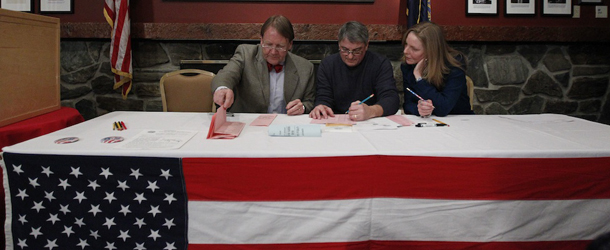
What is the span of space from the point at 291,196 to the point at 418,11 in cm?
255

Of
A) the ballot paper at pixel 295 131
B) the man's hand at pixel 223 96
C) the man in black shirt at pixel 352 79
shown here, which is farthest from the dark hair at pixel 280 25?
the ballot paper at pixel 295 131

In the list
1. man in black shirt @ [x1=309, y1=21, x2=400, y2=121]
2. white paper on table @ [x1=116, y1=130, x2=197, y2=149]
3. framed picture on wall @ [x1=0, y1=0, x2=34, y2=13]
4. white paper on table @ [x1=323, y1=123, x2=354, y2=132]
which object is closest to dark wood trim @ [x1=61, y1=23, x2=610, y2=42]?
framed picture on wall @ [x1=0, y1=0, x2=34, y2=13]

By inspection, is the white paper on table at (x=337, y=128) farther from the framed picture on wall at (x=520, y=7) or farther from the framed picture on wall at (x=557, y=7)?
the framed picture on wall at (x=557, y=7)

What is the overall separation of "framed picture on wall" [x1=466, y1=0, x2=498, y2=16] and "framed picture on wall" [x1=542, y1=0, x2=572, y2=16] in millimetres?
449

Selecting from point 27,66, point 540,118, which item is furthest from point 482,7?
point 27,66

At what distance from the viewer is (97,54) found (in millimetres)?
3307

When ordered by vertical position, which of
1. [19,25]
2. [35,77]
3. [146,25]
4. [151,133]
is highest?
[146,25]

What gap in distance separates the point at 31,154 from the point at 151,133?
364 millimetres

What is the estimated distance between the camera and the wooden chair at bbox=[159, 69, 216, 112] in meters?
2.47

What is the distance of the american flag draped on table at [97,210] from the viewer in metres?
1.12

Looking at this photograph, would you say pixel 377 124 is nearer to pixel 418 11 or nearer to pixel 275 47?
pixel 275 47

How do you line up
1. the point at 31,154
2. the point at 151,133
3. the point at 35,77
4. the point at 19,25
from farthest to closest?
the point at 35,77 → the point at 19,25 → the point at 151,133 → the point at 31,154

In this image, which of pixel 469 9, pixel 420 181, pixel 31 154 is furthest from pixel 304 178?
pixel 469 9

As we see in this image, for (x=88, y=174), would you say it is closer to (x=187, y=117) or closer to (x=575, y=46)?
(x=187, y=117)
